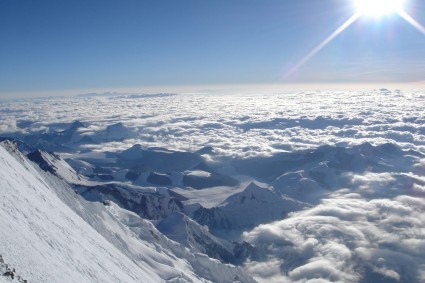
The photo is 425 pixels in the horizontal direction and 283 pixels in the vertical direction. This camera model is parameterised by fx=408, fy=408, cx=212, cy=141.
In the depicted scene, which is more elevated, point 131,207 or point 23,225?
point 23,225

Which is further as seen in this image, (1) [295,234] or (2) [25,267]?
(1) [295,234]

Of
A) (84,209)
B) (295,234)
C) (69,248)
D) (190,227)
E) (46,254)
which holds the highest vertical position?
(46,254)

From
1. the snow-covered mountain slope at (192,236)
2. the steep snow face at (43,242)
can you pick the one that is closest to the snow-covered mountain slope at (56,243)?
the steep snow face at (43,242)

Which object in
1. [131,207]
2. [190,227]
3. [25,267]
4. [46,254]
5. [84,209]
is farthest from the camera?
[131,207]

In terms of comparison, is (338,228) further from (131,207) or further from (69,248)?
(69,248)

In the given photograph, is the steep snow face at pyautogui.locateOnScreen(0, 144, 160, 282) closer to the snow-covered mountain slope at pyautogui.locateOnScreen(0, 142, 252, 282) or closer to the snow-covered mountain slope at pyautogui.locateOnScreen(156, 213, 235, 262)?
the snow-covered mountain slope at pyautogui.locateOnScreen(0, 142, 252, 282)

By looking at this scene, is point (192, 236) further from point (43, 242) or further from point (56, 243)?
point (43, 242)

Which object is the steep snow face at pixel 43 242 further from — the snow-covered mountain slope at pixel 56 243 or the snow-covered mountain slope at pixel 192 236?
the snow-covered mountain slope at pixel 192 236

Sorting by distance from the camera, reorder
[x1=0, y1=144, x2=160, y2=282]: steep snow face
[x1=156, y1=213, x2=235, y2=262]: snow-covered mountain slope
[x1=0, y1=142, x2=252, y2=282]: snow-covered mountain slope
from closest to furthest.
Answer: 1. [x1=0, y1=144, x2=160, y2=282]: steep snow face
2. [x1=0, y1=142, x2=252, y2=282]: snow-covered mountain slope
3. [x1=156, y1=213, x2=235, y2=262]: snow-covered mountain slope

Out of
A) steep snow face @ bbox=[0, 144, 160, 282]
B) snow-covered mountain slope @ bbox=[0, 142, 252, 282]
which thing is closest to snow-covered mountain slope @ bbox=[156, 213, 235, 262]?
snow-covered mountain slope @ bbox=[0, 142, 252, 282]

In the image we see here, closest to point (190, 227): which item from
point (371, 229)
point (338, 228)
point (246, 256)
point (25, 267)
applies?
point (246, 256)

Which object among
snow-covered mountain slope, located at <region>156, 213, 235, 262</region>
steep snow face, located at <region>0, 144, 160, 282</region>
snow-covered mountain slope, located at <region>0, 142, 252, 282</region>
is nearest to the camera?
steep snow face, located at <region>0, 144, 160, 282</region>
